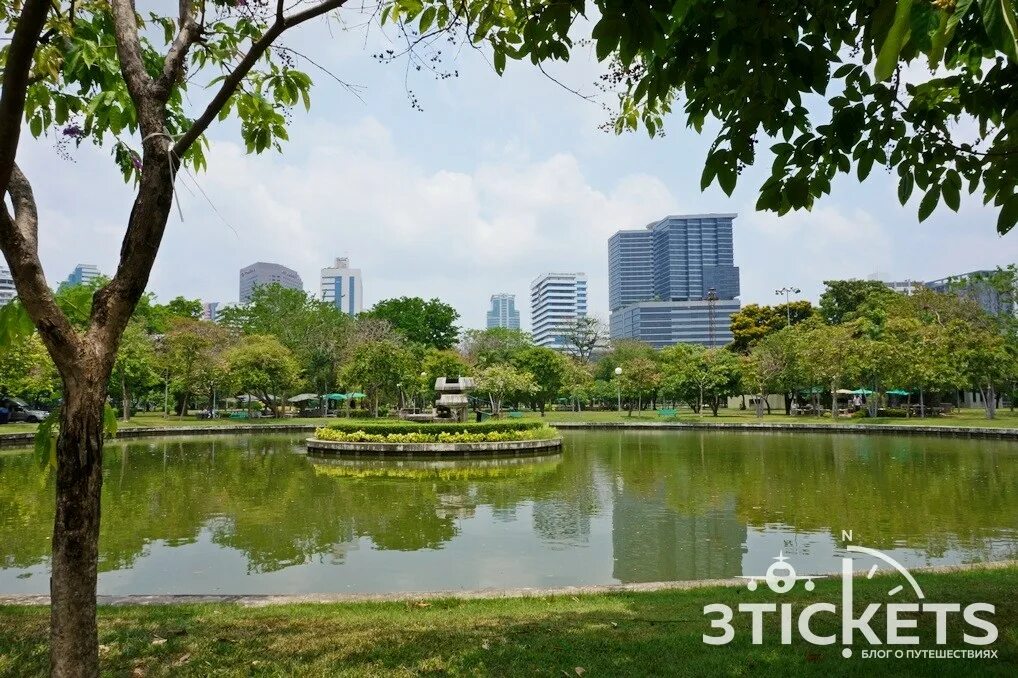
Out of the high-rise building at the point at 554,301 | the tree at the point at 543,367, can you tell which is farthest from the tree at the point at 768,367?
the high-rise building at the point at 554,301

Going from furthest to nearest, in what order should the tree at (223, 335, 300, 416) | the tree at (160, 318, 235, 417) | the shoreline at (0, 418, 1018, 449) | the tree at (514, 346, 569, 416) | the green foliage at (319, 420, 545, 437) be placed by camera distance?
1. the tree at (514, 346, 569, 416)
2. the tree at (160, 318, 235, 417)
3. the tree at (223, 335, 300, 416)
4. the shoreline at (0, 418, 1018, 449)
5. the green foliage at (319, 420, 545, 437)

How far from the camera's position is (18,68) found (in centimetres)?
226

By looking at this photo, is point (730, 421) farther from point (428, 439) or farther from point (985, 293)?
point (985, 293)

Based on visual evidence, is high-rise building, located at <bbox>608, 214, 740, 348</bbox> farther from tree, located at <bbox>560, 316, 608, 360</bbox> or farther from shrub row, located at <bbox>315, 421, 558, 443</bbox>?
shrub row, located at <bbox>315, 421, 558, 443</bbox>

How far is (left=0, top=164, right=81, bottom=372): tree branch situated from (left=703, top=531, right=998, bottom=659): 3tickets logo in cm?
353

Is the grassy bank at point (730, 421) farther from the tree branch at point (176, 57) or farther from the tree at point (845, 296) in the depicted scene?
the tree branch at point (176, 57)

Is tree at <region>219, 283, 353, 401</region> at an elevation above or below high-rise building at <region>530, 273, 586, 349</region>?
below

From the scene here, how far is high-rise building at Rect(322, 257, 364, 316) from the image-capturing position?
6777 inches

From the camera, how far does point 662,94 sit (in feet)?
9.45

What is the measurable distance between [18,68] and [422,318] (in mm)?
51007

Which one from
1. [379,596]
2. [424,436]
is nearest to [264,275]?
[424,436]

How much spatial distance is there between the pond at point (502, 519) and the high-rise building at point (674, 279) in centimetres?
10463

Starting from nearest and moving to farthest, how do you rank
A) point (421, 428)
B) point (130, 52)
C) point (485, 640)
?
point (130, 52) → point (485, 640) → point (421, 428)

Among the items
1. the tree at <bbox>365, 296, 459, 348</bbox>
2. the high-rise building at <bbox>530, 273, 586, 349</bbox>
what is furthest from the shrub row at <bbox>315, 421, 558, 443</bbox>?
the high-rise building at <bbox>530, 273, 586, 349</bbox>
